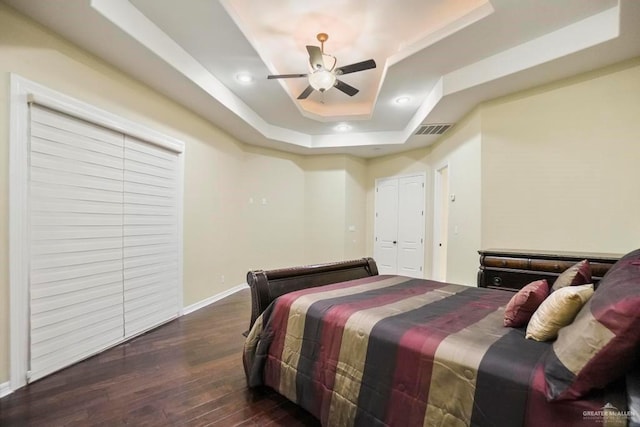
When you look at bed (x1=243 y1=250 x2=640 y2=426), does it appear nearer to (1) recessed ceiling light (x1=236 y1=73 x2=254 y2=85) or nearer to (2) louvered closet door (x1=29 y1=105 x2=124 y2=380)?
(2) louvered closet door (x1=29 y1=105 x2=124 y2=380)

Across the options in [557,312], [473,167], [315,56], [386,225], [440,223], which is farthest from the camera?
[386,225]

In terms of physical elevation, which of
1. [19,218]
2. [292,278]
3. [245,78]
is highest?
[245,78]

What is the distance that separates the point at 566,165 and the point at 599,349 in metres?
2.79

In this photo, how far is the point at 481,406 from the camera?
109 cm

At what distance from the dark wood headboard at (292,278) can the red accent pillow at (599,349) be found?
66.1 inches

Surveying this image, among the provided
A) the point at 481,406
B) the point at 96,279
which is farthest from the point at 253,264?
the point at 481,406

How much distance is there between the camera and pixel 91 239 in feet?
8.54

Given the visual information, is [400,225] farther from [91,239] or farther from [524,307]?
[91,239]

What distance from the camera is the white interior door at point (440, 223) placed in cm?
529

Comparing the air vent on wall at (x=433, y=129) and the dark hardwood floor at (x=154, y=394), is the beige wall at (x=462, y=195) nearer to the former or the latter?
the air vent on wall at (x=433, y=129)

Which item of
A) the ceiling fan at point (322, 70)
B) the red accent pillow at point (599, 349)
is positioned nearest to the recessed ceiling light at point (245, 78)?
the ceiling fan at point (322, 70)

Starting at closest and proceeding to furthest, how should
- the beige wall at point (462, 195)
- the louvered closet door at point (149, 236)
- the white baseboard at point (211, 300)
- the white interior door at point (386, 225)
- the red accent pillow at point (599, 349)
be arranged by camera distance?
the red accent pillow at point (599, 349)
the louvered closet door at point (149, 236)
the beige wall at point (462, 195)
the white baseboard at point (211, 300)
the white interior door at point (386, 225)

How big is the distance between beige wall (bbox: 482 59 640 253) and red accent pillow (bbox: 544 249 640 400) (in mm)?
2341

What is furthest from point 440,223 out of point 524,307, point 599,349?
point 599,349
